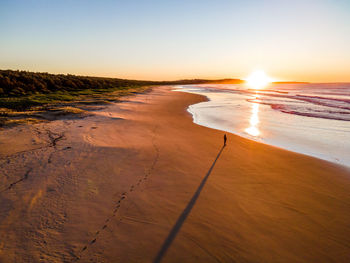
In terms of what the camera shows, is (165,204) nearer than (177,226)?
No

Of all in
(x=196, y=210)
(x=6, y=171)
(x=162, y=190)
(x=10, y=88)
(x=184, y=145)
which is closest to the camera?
(x=196, y=210)

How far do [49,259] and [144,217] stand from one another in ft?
5.83

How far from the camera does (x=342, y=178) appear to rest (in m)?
6.15

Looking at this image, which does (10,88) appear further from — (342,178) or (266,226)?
(342,178)

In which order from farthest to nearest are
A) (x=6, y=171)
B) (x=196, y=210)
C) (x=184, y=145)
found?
(x=184, y=145) < (x=6, y=171) < (x=196, y=210)

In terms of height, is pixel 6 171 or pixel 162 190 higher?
pixel 6 171

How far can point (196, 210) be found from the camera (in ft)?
14.4

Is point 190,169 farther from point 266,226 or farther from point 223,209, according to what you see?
point 266,226

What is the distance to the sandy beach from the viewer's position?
3334 millimetres

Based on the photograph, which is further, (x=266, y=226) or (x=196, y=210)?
(x=196, y=210)

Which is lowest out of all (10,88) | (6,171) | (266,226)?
(266,226)

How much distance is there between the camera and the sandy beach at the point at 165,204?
3.33 metres

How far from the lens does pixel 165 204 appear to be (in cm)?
456

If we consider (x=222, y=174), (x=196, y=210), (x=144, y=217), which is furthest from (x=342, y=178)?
(x=144, y=217)
